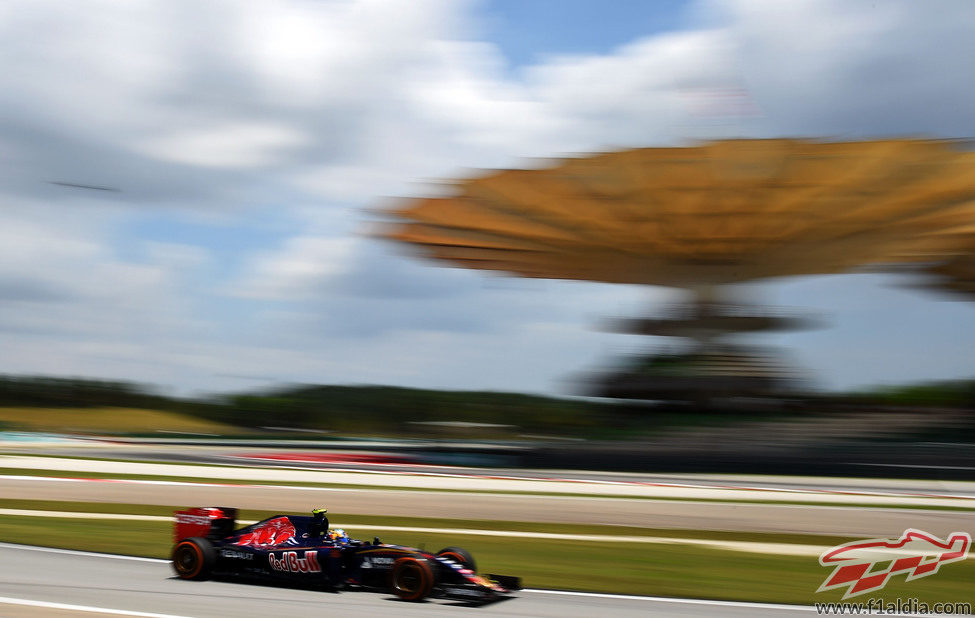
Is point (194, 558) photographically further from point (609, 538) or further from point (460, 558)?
point (609, 538)

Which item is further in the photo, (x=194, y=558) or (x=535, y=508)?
(x=535, y=508)

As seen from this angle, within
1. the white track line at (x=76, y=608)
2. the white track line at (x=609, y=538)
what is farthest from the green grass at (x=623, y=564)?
the white track line at (x=76, y=608)

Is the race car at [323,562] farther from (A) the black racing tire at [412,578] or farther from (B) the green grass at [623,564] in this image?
(B) the green grass at [623,564]

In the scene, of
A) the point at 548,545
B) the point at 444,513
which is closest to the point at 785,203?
the point at 444,513

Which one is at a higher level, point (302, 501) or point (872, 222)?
point (872, 222)

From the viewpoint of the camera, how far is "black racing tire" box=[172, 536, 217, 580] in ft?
35.8

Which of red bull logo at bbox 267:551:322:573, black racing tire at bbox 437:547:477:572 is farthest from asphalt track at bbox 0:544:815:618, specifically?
black racing tire at bbox 437:547:477:572

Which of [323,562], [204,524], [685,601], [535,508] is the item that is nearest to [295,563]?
[323,562]

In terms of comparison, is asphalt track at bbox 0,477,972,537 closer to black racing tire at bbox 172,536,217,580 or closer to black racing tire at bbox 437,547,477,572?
black racing tire at bbox 437,547,477,572

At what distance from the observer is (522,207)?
4053cm

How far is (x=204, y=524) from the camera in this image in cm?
1142

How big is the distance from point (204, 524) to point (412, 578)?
10.4 ft

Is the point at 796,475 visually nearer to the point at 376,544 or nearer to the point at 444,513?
the point at 444,513

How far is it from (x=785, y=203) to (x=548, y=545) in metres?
25.4
